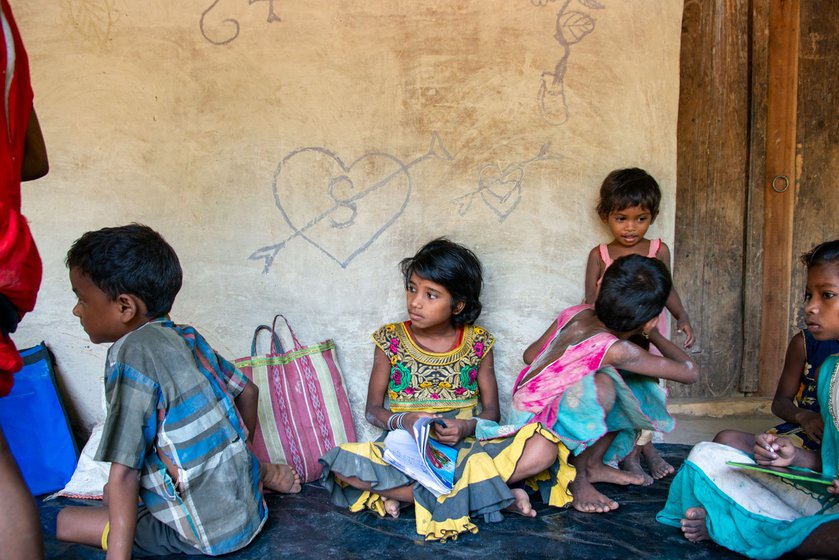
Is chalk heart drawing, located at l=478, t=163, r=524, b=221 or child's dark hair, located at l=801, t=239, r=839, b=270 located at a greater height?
chalk heart drawing, located at l=478, t=163, r=524, b=221

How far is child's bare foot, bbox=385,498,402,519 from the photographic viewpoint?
7.55 feet

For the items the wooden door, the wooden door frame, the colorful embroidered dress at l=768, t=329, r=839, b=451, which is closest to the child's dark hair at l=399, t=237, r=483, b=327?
the colorful embroidered dress at l=768, t=329, r=839, b=451

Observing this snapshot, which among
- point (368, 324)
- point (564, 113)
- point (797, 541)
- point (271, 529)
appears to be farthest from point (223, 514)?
point (564, 113)

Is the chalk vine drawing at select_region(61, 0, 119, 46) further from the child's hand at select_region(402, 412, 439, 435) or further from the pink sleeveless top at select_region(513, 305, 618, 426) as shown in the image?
the pink sleeveless top at select_region(513, 305, 618, 426)

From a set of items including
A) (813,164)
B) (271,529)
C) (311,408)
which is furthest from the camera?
(813,164)

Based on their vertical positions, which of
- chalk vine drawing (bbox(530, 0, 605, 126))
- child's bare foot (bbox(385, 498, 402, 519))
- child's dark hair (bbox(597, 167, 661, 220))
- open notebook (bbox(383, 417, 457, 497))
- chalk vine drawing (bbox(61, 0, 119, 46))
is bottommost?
child's bare foot (bbox(385, 498, 402, 519))

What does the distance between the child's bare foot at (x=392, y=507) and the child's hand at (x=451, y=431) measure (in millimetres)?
269

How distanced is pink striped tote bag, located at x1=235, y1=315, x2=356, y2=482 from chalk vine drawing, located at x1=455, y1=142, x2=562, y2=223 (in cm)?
91

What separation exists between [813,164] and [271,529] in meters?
3.24

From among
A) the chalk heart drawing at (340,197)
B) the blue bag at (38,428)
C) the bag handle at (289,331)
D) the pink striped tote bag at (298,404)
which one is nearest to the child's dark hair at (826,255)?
the chalk heart drawing at (340,197)

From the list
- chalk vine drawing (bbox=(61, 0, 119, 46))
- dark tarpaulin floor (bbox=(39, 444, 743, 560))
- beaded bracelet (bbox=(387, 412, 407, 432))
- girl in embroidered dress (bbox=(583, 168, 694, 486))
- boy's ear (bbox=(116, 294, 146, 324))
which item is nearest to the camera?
boy's ear (bbox=(116, 294, 146, 324))

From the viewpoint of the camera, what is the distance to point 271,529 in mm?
2223

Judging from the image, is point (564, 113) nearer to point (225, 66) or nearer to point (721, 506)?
point (225, 66)

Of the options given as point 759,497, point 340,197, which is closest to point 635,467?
point 759,497
